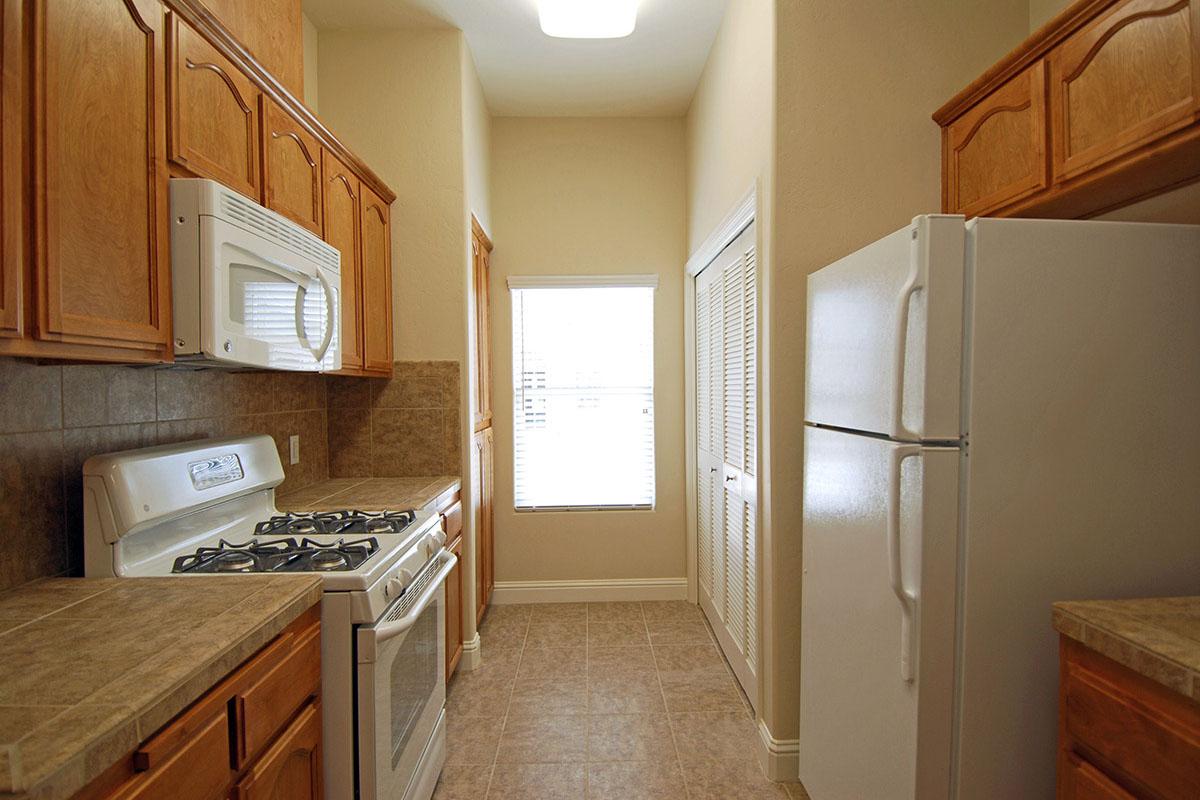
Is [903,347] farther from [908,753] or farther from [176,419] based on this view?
[176,419]

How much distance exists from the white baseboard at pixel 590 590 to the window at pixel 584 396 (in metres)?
0.47

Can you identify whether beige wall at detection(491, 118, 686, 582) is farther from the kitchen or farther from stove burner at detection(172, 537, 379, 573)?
stove burner at detection(172, 537, 379, 573)

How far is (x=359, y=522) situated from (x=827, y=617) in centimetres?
142

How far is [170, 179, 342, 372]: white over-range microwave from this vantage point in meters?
1.35

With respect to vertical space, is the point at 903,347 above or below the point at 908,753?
above

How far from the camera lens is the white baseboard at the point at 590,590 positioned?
3754 millimetres

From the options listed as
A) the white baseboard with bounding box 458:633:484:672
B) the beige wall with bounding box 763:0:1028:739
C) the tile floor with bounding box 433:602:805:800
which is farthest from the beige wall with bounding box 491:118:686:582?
the beige wall with bounding box 763:0:1028:739

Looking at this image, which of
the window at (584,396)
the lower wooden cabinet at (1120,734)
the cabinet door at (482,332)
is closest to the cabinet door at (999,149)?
the lower wooden cabinet at (1120,734)

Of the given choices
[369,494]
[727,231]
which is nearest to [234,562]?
[369,494]

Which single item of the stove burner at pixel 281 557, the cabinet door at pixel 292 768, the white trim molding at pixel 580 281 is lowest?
the cabinet door at pixel 292 768

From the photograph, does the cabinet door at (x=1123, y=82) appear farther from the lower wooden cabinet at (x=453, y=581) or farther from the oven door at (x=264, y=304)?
the lower wooden cabinet at (x=453, y=581)

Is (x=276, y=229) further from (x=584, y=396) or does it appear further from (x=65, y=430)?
(x=584, y=396)

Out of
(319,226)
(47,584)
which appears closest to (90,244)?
(47,584)

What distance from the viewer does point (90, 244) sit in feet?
3.68
